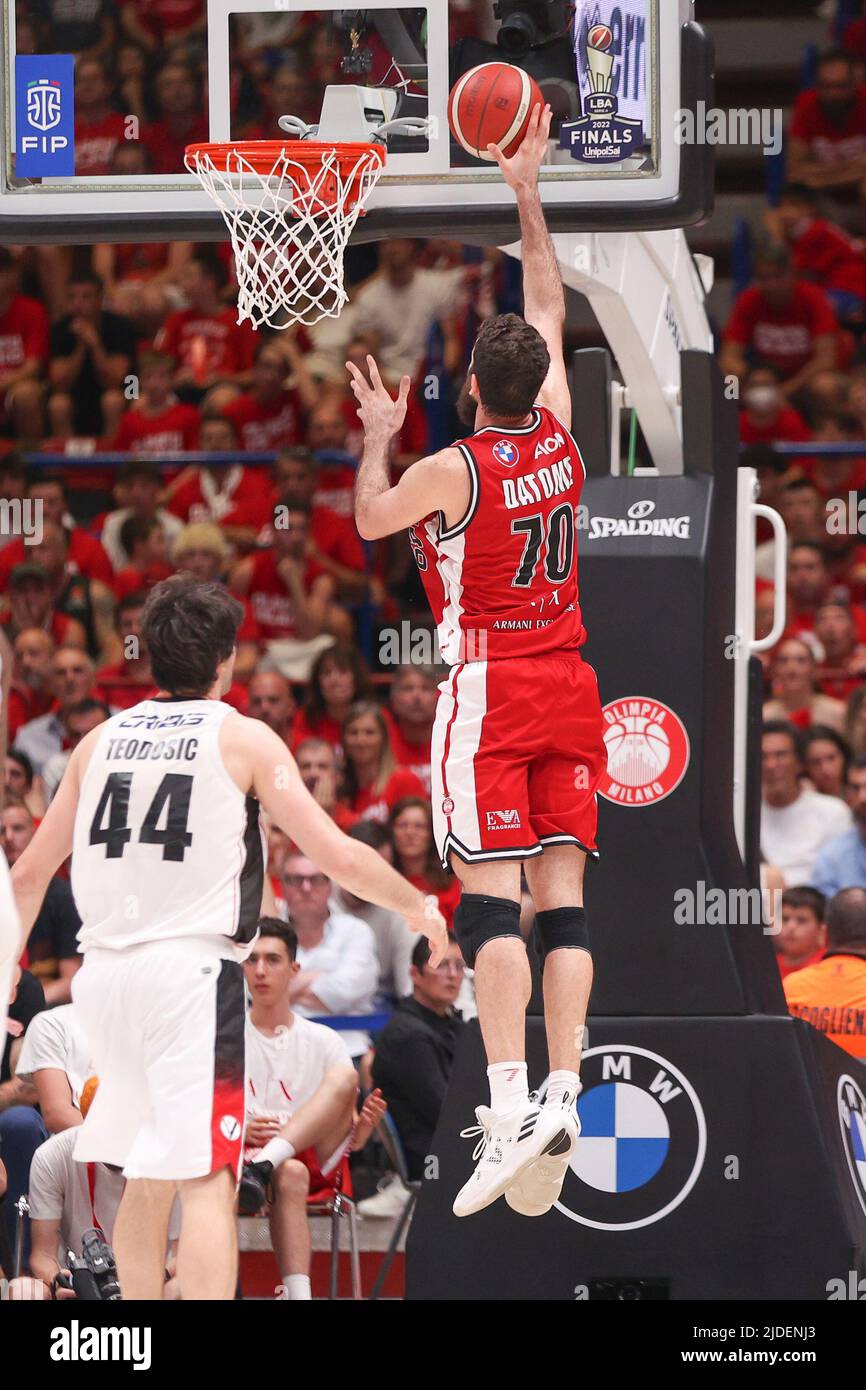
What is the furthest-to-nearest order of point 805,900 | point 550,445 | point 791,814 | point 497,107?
point 791,814
point 805,900
point 497,107
point 550,445

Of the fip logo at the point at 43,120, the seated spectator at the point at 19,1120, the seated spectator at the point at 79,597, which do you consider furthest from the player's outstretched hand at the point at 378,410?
the seated spectator at the point at 79,597

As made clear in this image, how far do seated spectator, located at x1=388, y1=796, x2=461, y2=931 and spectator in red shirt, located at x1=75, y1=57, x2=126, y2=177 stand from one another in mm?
3574

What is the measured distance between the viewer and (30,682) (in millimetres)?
12250

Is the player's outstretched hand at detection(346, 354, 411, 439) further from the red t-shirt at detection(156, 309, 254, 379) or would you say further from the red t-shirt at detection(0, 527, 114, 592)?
the red t-shirt at detection(156, 309, 254, 379)

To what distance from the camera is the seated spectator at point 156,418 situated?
14.3m

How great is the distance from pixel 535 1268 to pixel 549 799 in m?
1.60

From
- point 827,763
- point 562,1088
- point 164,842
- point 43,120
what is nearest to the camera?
point 164,842

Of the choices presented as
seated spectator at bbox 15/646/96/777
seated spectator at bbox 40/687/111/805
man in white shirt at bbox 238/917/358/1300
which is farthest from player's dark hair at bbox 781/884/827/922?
seated spectator at bbox 15/646/96/777

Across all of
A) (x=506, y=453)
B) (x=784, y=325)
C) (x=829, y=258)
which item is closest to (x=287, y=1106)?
(x=506, y=453)

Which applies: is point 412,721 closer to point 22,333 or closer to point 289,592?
point 289,592

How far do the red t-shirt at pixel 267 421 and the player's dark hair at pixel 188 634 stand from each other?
8.26 metres

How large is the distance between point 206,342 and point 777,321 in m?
3.87

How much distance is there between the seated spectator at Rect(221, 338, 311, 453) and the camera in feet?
46.7

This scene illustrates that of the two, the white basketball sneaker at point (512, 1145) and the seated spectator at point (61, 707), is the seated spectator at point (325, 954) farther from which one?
the white basketball sneaker at point (512, 1145)
